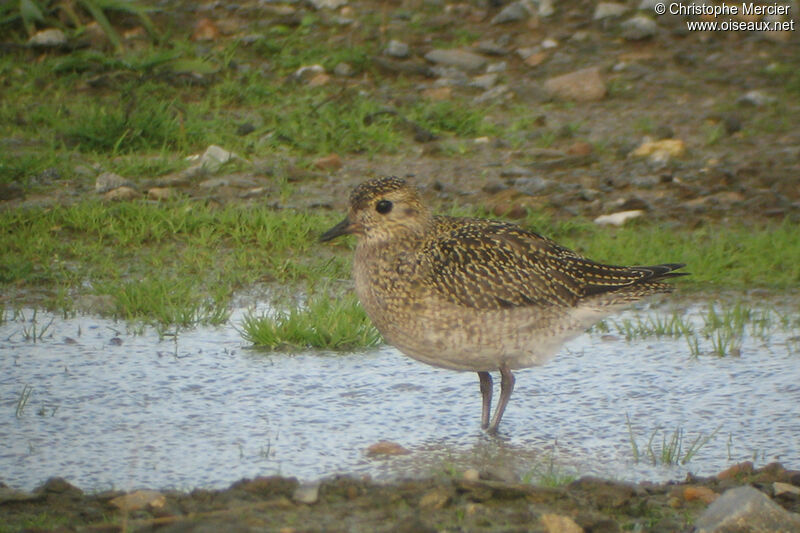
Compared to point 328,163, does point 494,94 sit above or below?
above

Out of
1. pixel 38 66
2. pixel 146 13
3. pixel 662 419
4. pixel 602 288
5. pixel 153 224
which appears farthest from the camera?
pixel 146 13

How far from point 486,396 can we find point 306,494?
1.61m

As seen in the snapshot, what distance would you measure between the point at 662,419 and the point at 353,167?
4677 millimetres

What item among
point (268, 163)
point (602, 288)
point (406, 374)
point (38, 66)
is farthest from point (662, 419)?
point (38, 66)

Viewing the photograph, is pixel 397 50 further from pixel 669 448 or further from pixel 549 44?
pixel 669 448

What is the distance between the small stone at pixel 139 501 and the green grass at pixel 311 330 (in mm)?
2100

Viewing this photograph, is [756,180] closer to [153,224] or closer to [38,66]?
[153,224]

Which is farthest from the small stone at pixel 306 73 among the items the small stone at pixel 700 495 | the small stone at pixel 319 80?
the small stone at pixel 700 495

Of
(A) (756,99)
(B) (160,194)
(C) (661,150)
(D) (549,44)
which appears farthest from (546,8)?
(B) (160,194)

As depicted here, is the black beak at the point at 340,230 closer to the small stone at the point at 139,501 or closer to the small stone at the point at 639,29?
the small stone at the point at 139,501

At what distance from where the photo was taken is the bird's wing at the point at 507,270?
5793 mm

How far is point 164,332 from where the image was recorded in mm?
6828

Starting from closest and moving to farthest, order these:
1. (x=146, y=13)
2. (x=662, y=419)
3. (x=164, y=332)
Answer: (x=662, y=419), (x=164, y=332), (x=146, y=13)

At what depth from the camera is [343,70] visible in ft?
38.0
